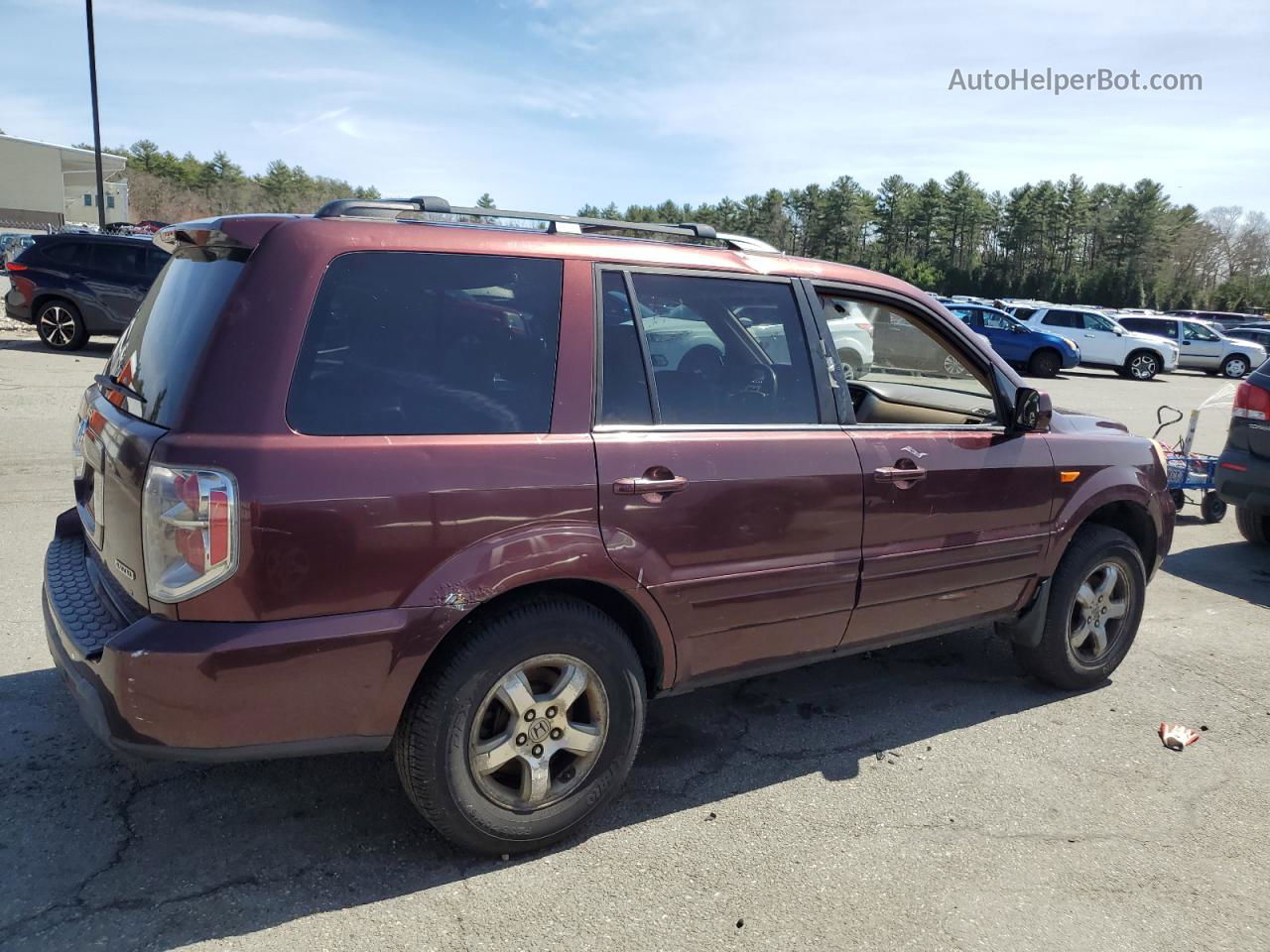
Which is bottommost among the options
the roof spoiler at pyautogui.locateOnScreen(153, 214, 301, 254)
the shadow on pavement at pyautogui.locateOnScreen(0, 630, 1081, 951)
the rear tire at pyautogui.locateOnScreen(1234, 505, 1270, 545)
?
the shadow on pavement at pyautogui.locateOnScreen(0, 630, 1081, 951)

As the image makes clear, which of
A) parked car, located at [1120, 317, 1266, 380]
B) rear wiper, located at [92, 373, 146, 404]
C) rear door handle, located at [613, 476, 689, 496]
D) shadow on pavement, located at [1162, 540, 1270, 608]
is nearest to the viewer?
rear wiper, located at [92, 373, 146, 404]

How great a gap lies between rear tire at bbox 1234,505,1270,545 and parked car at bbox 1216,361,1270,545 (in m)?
0.33

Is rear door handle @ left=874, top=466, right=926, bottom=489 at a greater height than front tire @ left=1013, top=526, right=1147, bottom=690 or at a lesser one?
greater

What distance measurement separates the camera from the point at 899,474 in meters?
3.57

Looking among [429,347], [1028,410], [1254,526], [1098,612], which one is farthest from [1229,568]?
[429,347]

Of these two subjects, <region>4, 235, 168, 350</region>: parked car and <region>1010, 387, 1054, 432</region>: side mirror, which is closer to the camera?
<region>1010, 387, 1054, 432</region>: side mirror

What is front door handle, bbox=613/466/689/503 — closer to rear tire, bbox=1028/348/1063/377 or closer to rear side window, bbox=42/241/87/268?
rear side window, bbox=42/241/87/268

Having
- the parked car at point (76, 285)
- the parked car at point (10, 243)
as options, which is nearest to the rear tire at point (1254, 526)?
the parked car at point (76, 285)

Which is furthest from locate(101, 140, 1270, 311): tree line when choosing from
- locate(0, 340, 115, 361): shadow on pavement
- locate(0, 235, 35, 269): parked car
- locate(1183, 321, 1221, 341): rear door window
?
locate(0, 340, 115, 361): shadow on pavement

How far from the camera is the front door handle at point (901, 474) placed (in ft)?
11.6

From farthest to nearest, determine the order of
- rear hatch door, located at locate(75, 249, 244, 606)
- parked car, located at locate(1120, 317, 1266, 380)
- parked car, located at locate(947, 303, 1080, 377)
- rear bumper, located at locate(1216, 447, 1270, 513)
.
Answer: parked car, located at locate(1120, 317, 1266, 380), parked car, located at locate(947, 303, 1080, 377), rear bumper, located at locate(1216, 447, 1270, 513), rear hatch door, located at locate(75, 249, 244, 606)

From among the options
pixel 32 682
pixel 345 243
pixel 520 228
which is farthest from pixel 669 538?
pixel 32 682

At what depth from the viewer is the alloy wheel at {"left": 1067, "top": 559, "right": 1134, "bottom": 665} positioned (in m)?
4.41

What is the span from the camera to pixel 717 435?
3.21 meters
